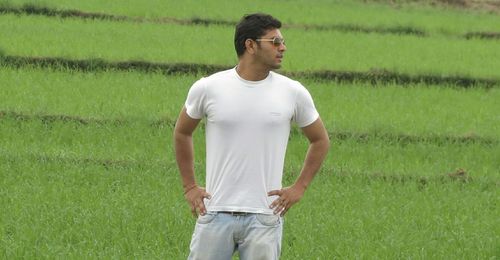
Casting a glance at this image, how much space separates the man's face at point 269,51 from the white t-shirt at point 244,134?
0.18 feet

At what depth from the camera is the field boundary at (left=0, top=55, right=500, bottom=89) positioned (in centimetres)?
1191

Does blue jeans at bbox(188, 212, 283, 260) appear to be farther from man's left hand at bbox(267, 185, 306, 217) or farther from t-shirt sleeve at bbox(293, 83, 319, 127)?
t-shirt sleeve at bbox(293, 83, 319, 127)

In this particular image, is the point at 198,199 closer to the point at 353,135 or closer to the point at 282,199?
the point at 282,199

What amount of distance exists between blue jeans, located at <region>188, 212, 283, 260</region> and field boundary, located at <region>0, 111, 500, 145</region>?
16.5 ft

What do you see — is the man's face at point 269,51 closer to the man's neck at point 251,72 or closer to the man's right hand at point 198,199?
the man's neck at point 251,72

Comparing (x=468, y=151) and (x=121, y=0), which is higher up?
(x=468, y=151)

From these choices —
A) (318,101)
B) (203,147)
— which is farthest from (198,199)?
(318,101)

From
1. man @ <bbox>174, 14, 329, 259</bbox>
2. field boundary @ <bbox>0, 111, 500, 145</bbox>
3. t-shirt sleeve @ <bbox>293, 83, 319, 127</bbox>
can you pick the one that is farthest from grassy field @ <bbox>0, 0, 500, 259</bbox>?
t-shirt sleeve @ <bbox>293, 83, 319, 127</bbox>

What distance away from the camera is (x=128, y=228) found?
674 cm

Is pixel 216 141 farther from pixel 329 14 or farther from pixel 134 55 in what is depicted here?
pixel 329 14

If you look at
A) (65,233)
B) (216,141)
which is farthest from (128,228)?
(216,141)

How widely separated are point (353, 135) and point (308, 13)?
7.34m

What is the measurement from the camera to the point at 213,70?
12.1 meters

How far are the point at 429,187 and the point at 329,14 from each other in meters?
8.78
